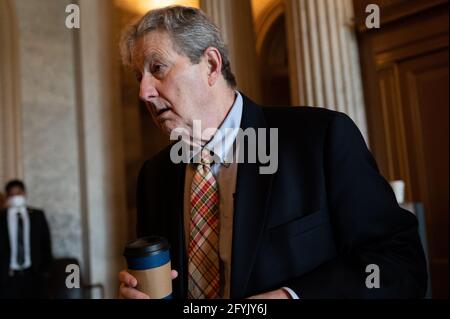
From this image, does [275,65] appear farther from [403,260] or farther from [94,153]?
[403,260]

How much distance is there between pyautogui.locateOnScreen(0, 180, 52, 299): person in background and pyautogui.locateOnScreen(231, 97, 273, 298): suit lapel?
12.3 feet

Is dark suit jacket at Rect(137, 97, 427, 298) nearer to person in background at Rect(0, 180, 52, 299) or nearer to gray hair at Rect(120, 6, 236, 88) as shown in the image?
gray hair at Rect(120, 6, 236, 88)

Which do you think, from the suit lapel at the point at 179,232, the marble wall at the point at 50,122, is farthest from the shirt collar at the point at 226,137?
the marble wall at the point at 50,122

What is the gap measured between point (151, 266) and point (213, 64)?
0.63 m

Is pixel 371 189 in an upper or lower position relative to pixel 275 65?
lower

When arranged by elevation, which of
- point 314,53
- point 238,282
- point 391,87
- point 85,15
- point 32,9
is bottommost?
point 238,282

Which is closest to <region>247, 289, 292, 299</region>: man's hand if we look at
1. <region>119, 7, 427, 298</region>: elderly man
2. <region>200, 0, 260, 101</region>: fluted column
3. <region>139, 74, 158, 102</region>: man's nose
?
<region>119, 7, 427, 298</region>: elderly man

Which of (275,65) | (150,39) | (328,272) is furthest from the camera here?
(275,65)

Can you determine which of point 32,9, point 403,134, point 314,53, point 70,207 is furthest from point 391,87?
point 32,9

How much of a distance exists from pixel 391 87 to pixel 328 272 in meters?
3.03

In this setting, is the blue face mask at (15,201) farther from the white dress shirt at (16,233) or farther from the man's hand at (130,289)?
the man's hand at (130,289)

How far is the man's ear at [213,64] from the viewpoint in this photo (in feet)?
3.91

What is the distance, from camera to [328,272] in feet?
3.09

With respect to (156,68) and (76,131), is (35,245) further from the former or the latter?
(156,68)
